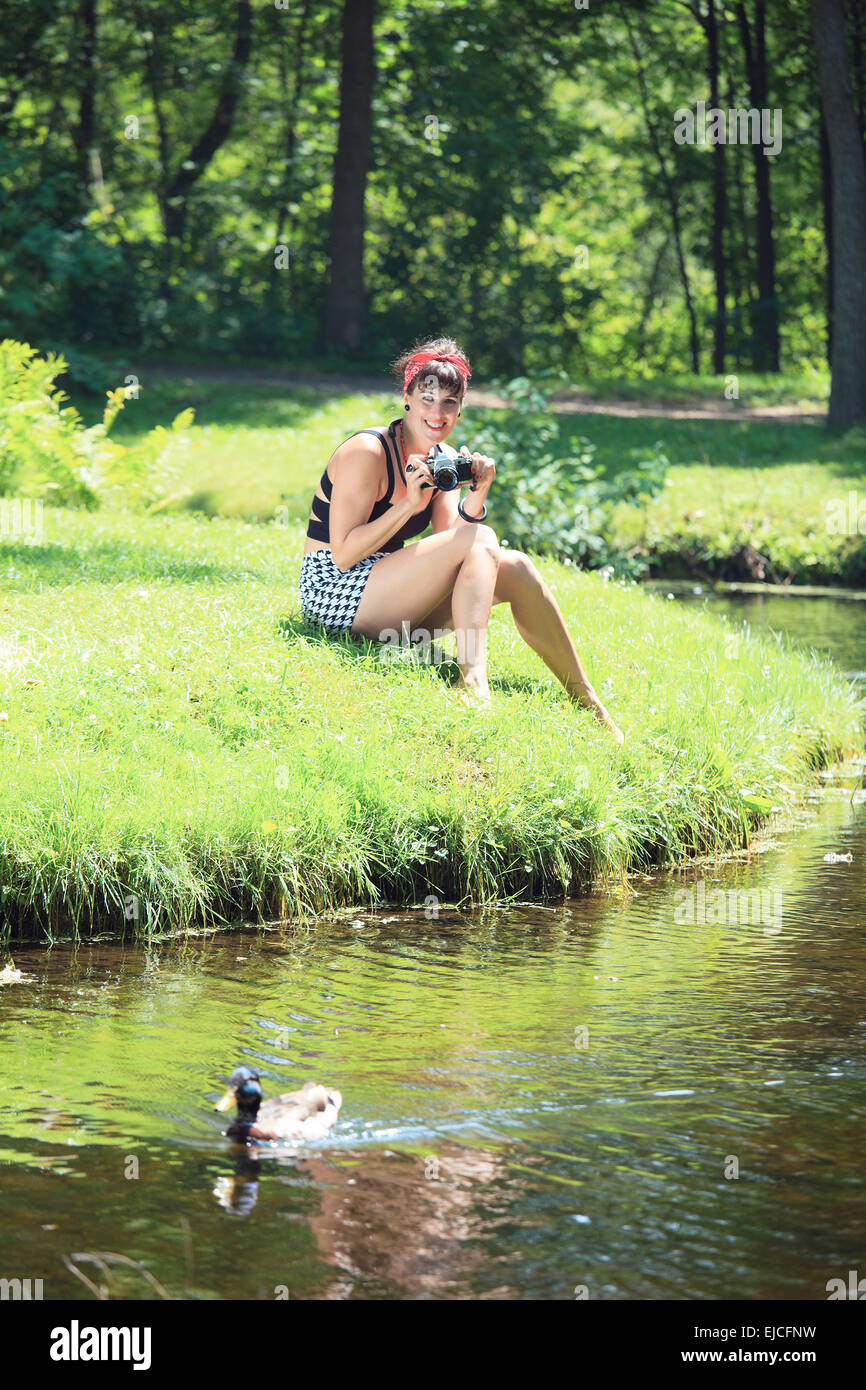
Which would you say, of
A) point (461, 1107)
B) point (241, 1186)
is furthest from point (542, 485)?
point (241, 1186)

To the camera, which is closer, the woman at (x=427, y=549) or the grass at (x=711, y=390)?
the woman at (x=427, y=549)

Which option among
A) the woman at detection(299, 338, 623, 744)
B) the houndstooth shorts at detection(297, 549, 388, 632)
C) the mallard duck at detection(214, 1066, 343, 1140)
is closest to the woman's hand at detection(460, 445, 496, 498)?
the woman at detection(299, 338, 623, 744)

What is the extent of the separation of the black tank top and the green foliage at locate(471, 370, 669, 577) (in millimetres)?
5201

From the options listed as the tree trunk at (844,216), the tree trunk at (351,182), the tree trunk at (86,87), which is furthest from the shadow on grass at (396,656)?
the tree trunk at (86,87)

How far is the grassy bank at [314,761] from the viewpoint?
5594 mm

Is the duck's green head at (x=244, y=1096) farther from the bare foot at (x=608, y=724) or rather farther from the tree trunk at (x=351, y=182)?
the tree trunk at (x=351, y=182)

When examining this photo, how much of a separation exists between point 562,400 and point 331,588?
50.7 ft

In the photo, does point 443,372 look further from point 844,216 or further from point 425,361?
point 844,216

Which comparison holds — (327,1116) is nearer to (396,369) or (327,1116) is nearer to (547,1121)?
(547,1121)

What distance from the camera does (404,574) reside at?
23.2ft

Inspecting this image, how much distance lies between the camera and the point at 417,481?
269 inches

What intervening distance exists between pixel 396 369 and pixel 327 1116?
4.29 metres

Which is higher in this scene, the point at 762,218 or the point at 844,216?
the point at 762,218

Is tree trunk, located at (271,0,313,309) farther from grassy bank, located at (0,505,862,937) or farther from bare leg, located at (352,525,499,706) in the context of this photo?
bare leg, located at (352,525,499,706)
